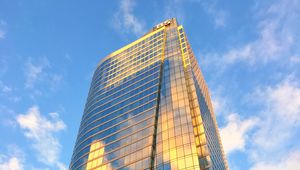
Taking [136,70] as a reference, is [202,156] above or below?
below

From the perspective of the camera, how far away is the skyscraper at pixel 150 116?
62375 mm

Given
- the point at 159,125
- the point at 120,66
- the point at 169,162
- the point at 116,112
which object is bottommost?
the point at 169,162

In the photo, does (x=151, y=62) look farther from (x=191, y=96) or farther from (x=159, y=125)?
(x=159, y=125)

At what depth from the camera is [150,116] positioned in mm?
72500

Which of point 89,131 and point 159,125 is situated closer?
point 159,125

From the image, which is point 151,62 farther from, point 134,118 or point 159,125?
point 159,125

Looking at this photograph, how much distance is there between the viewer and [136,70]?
314ft

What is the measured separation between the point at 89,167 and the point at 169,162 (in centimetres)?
2420

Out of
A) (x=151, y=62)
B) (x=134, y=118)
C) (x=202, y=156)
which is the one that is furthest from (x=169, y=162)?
(x=151, y=62)

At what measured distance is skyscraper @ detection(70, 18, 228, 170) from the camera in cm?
6238

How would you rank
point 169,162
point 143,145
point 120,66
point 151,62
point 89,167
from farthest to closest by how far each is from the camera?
point 120,66 → point 151,62 → point 89,167 → point 143,145 → point 169,162

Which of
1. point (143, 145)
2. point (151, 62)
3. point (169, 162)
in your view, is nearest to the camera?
point (169, 162)

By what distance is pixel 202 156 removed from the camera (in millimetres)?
60500

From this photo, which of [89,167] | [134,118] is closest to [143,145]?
[134,118]
